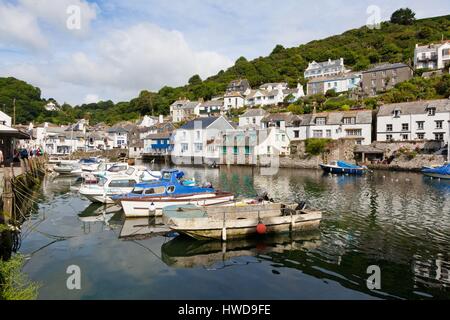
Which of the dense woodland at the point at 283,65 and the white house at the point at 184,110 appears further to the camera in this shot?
the dense woodland at the point at 283,65

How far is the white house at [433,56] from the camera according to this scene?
89.2 metres

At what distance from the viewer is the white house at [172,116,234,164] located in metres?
72.3

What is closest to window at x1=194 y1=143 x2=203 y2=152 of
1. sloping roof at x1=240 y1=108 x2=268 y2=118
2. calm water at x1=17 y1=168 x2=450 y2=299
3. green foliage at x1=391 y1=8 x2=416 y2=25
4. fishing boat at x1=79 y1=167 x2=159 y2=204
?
sloping roof at x1=240 y1=108 x2=268 y2=118

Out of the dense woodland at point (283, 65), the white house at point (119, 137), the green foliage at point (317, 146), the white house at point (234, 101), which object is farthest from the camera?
the dense woodland at point (283, 65)

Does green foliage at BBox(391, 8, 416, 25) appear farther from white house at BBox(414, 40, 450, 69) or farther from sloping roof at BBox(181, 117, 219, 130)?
sloping roof at BBox(181, 117, 219, 130)

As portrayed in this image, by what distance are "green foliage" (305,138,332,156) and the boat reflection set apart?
156ft

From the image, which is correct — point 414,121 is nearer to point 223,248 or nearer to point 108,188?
point 108,188

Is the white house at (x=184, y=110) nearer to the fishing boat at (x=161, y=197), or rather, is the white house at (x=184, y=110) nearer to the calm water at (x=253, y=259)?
the fishing boat at (x=161, y=197)

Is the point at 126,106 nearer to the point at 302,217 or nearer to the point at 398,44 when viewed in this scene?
the point at 398,44

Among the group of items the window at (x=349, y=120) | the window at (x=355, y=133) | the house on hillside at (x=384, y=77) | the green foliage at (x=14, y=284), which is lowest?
the green foliage at (x=14, y=284)

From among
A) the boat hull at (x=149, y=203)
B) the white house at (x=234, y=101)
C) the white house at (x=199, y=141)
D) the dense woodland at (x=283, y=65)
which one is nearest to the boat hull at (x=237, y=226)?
the boat hull at (x=149, y=203)

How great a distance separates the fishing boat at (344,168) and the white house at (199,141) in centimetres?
2529

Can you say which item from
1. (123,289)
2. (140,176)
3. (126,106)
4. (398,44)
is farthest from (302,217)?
(126,106)
